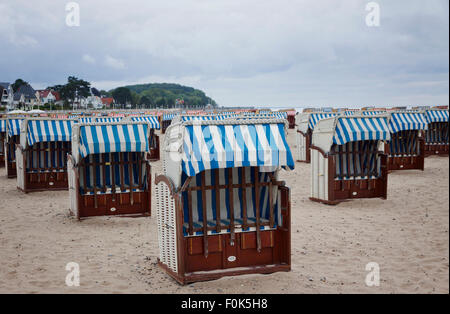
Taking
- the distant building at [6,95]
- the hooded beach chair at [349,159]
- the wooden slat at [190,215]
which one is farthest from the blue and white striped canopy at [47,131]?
the distant building at [6,95]

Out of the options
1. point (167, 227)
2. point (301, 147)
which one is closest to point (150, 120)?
point (301, 147)

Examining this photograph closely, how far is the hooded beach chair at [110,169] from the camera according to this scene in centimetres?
1133

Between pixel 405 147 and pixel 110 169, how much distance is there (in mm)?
12645

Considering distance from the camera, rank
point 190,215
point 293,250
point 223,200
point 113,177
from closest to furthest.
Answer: point 190,215
point 223,200
point 293,250
point 113,177

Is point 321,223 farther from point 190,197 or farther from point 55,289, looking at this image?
point 55,289

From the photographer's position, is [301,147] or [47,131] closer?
[47,131]

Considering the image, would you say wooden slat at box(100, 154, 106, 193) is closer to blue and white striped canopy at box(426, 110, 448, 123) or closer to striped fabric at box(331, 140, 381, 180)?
striped fabric at box(331, 140, 381, 180)

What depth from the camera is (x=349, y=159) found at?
13.5 meters

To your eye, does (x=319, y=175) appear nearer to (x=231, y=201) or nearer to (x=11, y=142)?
(x=231, y=201)

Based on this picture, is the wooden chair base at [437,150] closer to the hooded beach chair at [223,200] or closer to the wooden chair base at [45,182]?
the wooden chair base at [45,182]

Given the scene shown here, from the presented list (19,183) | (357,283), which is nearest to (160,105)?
(19,183)

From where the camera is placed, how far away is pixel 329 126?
13.0 m

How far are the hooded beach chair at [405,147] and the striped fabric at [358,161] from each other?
581 centimetres

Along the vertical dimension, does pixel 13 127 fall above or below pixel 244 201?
above
